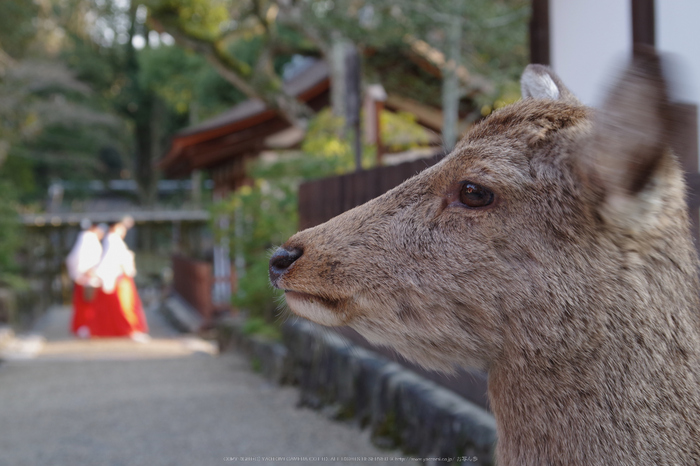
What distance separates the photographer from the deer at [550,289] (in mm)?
1188

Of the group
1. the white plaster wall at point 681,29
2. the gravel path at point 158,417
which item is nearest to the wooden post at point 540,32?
the white plaster wall at point 681,29

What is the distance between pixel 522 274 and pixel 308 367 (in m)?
4.69

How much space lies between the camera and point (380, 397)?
14.0ft

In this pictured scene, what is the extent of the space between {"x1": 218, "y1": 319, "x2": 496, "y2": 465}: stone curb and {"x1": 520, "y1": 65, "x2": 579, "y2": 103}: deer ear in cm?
80

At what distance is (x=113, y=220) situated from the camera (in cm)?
1927

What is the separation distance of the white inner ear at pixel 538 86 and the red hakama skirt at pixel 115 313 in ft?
34.4

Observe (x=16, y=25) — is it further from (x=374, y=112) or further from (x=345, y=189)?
(x=345, y=189)

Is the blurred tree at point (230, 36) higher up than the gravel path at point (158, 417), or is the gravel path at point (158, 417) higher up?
the blurred tree at point (230, 36)

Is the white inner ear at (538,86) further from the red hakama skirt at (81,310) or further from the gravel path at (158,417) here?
the red hakama skirt at (81,310)


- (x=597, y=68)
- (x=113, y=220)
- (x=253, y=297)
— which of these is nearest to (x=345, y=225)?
(x=597, y=68)

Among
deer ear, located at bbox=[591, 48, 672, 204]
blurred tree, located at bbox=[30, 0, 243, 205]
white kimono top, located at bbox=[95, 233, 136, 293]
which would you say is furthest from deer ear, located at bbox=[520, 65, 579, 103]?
blurred tree, located at bbox=[30, 0, 243, 205]

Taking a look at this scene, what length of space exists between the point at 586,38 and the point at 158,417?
446 centimetres

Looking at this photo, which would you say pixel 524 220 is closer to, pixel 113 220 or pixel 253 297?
pixel 253 297

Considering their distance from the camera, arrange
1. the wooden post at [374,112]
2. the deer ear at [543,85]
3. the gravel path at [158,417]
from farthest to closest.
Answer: the wooden post at [374,112], the gravel path at [158,417], the deer ear at [543,85]
